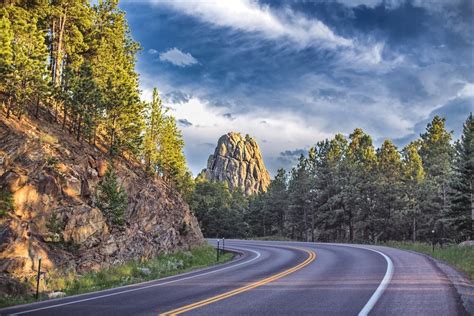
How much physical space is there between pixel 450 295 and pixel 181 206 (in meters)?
27.2

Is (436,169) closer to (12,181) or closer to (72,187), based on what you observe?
(72,187)

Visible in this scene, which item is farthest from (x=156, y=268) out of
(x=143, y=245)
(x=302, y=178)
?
(x=302, y=178)

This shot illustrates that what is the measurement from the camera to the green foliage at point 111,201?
2092 cm

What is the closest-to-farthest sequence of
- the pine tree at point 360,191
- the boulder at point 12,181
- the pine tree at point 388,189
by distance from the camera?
the boulder at point 12,181 → the pine tree at point 388,189 → the pine tree at point 360,191

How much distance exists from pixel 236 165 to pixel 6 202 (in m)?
171

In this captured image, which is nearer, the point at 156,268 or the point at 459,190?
the point at 156,268

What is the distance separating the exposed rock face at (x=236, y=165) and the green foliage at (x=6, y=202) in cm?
16464

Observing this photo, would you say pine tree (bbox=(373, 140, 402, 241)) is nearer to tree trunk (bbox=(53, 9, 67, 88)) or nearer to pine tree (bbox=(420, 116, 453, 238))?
pine tree (bbox=(420, 116, 453, 238))

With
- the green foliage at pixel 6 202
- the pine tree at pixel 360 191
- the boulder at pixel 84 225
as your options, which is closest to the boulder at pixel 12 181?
the green foliage at pixel 6 202

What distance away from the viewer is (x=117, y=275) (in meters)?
17.7

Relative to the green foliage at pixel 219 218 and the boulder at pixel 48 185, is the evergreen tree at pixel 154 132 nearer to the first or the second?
the boulder at pixel 48 185

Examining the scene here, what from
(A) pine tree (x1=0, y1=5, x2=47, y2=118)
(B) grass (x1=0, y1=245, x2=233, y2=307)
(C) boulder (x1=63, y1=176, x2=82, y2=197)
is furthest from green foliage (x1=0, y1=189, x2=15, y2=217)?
(A) pine tree (x1=0, y1=5, x2=47, y2=118)

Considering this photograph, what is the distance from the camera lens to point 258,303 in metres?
9.21

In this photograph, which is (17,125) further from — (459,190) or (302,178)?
(302,178)
